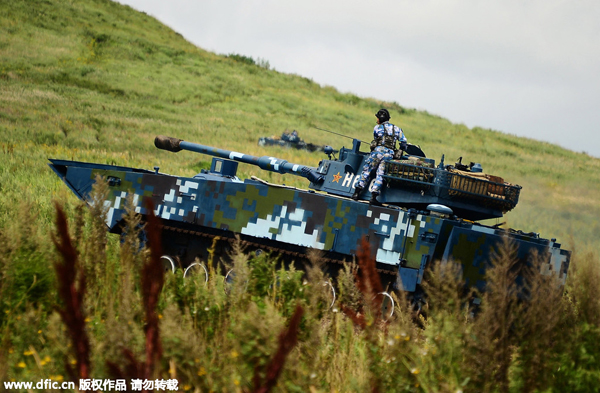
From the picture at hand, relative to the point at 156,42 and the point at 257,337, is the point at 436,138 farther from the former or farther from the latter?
the point at 257,337

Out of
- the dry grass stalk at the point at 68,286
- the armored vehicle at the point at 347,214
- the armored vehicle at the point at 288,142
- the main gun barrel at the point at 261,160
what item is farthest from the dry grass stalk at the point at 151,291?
the armored vehicle at the point at 288,142

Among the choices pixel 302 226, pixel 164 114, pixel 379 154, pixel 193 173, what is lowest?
pixel 193 173

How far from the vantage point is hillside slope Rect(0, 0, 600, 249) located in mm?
20688

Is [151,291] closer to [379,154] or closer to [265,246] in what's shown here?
[265,246]

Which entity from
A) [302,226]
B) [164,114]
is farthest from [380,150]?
[164,114]

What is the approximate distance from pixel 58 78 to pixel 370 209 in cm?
3080

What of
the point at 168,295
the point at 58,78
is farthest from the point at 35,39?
the point at 168,295

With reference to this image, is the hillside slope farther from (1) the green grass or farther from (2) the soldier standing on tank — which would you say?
(2) the soldier standing on tank

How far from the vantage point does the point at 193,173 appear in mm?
20016

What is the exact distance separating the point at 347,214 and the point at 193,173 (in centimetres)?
1191

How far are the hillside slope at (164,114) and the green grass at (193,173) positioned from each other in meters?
0.13

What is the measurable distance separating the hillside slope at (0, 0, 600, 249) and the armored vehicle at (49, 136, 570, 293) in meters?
3.92

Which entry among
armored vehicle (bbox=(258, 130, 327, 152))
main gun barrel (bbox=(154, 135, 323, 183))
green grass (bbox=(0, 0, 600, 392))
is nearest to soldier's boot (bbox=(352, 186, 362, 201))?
main gun barrel (bbox=(154, 135, 323, 183))

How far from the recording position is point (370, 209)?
877 cm
